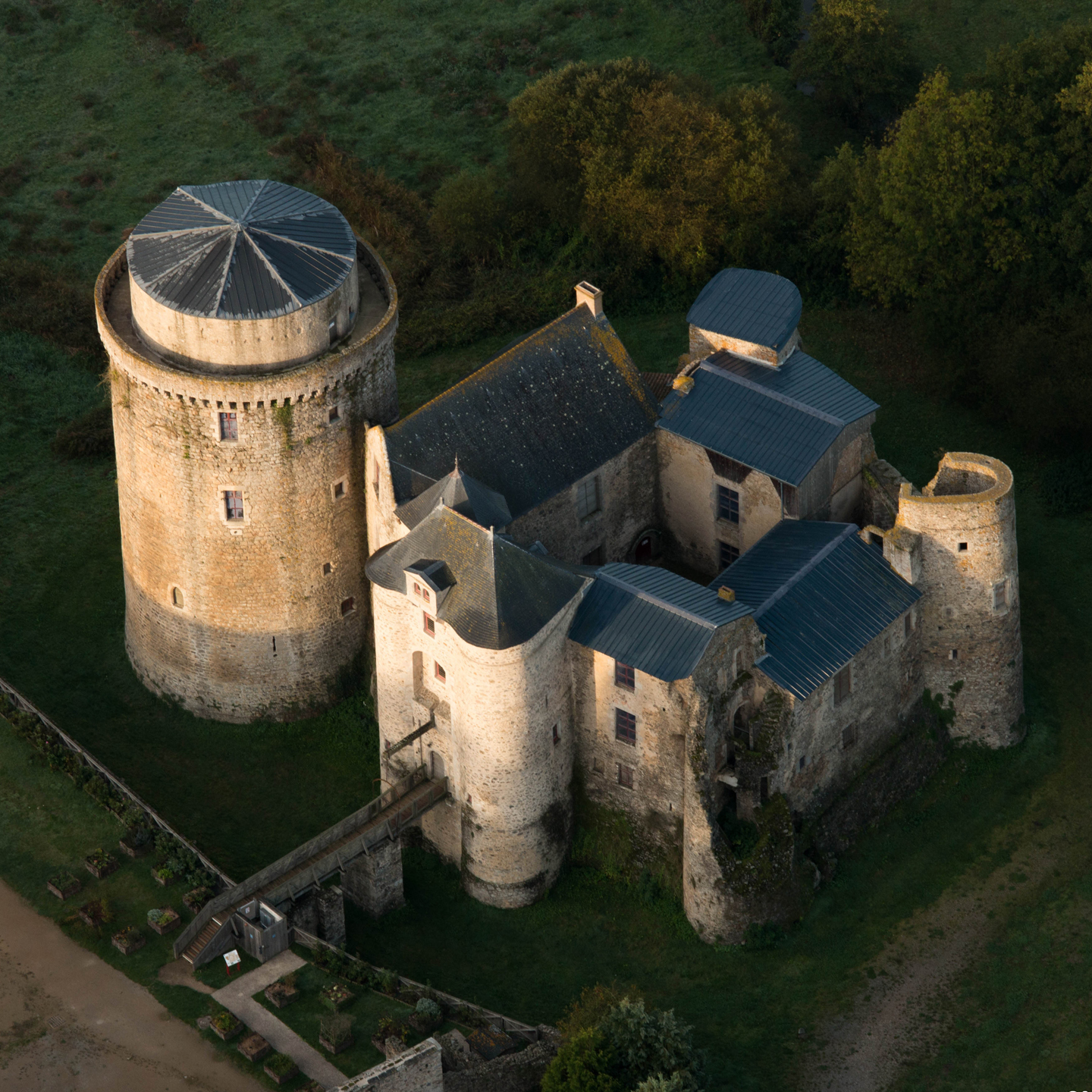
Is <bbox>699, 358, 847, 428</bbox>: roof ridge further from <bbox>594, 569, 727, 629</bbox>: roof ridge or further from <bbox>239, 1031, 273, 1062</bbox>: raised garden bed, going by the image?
<bbox>239, 1031, 273, 1062</bbox>: raised garden bed

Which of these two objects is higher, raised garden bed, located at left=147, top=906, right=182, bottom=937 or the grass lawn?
the grass lawn

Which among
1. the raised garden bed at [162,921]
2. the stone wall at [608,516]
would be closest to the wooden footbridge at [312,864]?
the raised garden bed at [162,921]

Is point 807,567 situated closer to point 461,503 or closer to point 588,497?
point 588,497

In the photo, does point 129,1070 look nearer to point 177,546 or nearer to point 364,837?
point 364,837

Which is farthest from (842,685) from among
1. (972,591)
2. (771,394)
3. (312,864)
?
(312,864)

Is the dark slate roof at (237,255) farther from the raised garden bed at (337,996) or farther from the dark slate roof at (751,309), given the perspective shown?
the raised garden bed at (337,996)

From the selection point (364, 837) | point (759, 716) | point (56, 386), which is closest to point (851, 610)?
point (759, 716)

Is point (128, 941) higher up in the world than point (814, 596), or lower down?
lower down

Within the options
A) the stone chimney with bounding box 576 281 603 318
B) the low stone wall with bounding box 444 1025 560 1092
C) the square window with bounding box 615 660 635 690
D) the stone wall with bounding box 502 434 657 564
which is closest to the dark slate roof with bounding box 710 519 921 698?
the square window with bounding box 615 660 635 690
